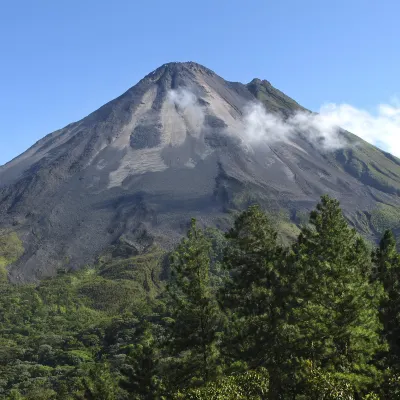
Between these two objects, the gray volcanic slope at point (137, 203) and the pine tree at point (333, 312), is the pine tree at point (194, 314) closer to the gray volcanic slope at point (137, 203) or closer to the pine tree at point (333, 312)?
the pine tree at point (333, 312)

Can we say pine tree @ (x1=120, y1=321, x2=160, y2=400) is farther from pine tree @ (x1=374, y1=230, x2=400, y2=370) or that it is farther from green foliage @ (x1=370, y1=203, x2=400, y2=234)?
green foliage @ (x1=370, y1=203, x2=400, y2=234)

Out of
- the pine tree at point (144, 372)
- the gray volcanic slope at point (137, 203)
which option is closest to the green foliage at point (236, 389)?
the pine tree at point (144, 372)

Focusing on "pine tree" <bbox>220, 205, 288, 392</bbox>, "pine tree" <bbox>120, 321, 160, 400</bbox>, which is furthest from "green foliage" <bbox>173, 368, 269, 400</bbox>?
"pine tree" <bbox>120, 321, 160, 400</bbox>

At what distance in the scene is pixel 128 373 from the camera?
119 ft

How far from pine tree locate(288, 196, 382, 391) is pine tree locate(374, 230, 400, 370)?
478cm

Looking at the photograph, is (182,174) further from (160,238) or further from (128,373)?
(128,373)

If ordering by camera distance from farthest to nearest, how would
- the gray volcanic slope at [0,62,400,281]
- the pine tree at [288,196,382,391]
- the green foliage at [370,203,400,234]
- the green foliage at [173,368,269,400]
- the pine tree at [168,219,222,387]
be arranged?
1. the green foliage at [370,203,400,234]
2. the gray volcanic slope at [0,62,400,281]
3. the pine tree at [168,219,222,387]
4. the green foliage at [173,368,269,400]
5. the pine tree at [288,196,382,391]

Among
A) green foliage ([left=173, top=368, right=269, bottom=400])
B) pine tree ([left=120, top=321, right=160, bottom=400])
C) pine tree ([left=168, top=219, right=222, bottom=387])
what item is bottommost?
pine tree ([left=120, top=321, right=160, bottom=400])

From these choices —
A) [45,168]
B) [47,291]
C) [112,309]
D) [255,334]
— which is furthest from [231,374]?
[45,168]

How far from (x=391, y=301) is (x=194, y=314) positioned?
12.9 m

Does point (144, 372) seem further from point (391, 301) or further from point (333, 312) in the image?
point (391, 301)

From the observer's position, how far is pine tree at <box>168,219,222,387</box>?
27281 millimetres

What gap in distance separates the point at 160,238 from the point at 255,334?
140302 millimetres

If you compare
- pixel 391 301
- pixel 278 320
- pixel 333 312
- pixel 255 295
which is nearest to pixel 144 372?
pixel 255 295
